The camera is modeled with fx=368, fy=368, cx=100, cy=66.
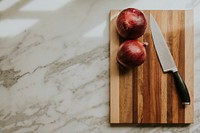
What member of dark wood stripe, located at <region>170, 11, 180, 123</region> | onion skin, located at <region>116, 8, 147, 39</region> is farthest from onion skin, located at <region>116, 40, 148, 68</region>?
dark wood stripe, located at <region>170, 11, 180, 123</region>

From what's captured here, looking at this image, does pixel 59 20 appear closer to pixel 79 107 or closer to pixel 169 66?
pixel 79 107

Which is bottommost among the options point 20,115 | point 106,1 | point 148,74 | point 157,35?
point 20,115

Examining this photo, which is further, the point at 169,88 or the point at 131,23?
the point at 169,88

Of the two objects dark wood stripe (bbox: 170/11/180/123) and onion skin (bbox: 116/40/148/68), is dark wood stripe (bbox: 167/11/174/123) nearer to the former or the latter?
dark wood stripe (bbox: 170/11/180/123)

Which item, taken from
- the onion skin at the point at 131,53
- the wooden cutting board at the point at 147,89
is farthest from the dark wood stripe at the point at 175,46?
the onion skin at the point at 131,53

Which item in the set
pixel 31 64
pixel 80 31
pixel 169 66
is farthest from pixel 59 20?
Result: pixel 169 66

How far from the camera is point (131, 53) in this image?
119 centimetres

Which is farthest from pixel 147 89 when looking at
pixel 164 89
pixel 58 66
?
pixel 58 66

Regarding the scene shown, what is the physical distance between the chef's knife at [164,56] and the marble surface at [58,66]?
7 cm

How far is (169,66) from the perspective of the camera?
1284mm

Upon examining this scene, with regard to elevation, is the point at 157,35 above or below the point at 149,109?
above

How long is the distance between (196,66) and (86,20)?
1.40ft

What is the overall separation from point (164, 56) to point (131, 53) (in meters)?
0.15

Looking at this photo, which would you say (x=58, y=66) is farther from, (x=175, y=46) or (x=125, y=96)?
(x=175, y=46)
